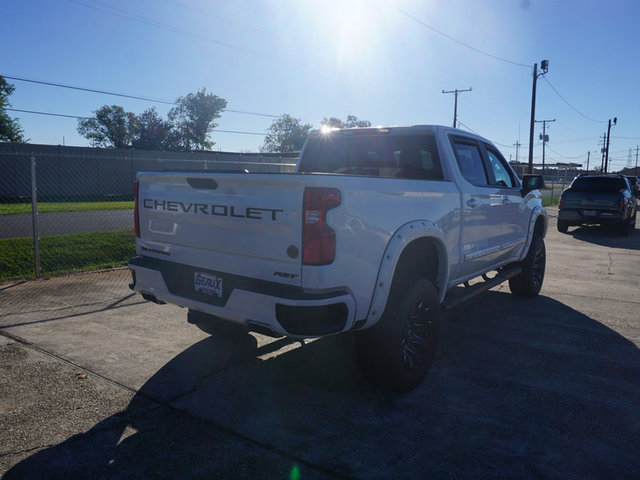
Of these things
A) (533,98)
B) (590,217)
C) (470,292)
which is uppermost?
(533,98)

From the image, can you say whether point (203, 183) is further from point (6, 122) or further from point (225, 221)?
point (6, 122)

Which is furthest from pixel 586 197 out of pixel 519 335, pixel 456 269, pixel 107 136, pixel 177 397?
pixel 107 136

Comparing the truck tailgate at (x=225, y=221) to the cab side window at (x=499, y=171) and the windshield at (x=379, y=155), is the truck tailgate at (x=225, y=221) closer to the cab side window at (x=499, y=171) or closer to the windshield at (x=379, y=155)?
the windshield at (x=379, y=155)

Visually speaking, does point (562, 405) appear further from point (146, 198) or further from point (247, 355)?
point (146, 198)

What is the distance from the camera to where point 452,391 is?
393 centimetres

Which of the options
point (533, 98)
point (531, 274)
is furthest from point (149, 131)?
point (531, 274)

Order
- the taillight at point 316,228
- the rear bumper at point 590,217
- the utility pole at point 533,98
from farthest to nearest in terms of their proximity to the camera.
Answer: the utility pole at point 533,98
the rear bumper at point 590,217
the taillight at point 316,228

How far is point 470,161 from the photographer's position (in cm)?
528

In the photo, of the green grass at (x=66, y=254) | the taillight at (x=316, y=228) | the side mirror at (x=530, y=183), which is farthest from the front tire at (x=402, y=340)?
the green grass at (x=66, y=254)

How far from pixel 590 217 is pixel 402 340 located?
1354 cm

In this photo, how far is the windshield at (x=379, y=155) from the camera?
474cm

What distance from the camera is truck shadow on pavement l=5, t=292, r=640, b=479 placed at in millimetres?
2871

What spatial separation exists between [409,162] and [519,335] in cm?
220

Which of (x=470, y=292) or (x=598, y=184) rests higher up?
Result: (x=598, y=184)
